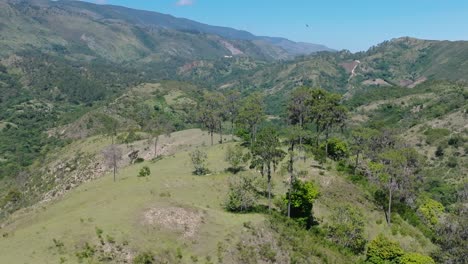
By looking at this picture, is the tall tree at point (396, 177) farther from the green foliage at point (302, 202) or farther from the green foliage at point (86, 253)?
the green foliage at point (86, 253)

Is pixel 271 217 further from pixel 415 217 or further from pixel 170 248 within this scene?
pixel 415 217

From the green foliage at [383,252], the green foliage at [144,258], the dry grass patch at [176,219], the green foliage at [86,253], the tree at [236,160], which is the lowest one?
the green foliage at [383,252]

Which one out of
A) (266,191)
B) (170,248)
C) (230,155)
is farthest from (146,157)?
(170,248)

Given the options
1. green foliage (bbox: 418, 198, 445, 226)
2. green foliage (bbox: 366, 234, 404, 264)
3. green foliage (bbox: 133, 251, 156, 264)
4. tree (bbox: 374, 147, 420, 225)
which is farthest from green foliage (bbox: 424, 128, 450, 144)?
green foliage (bbox: 133, 251, 156, 264)

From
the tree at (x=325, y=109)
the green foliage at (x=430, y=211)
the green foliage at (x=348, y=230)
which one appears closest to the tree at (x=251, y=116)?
the tree at (x=325, y=109)

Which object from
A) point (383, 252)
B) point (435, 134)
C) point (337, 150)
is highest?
point (337, 150)

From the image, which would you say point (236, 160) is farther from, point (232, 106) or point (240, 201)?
point (232, 106)

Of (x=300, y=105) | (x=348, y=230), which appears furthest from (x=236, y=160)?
(x=348, y=230)
